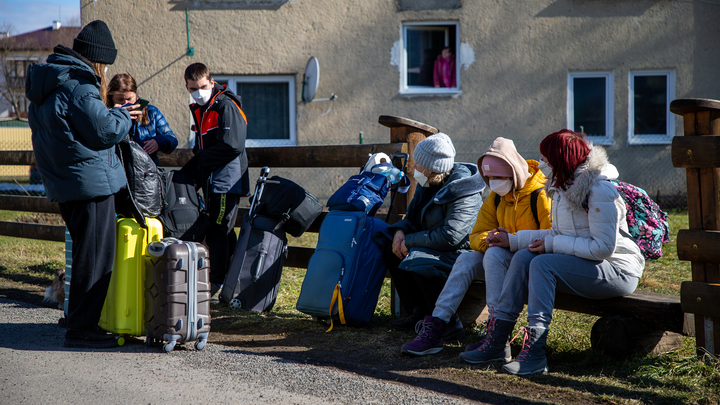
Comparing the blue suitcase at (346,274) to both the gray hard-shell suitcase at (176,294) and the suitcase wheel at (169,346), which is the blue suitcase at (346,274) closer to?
the gray hard-shell suitcase at (176,294)

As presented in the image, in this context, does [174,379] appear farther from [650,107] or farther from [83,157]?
[650,107]

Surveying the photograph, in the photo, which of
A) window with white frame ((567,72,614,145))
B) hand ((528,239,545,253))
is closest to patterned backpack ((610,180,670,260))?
hand ((528,239,545,253))

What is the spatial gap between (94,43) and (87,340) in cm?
179

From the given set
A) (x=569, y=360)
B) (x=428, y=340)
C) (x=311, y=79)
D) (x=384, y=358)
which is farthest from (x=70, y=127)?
(x=311, y=79)

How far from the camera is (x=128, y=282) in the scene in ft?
11.7

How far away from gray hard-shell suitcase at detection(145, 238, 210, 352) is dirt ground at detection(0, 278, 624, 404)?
417 mm

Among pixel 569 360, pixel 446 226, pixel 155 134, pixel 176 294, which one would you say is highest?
pixel 155 134

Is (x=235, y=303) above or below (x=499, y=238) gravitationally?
below

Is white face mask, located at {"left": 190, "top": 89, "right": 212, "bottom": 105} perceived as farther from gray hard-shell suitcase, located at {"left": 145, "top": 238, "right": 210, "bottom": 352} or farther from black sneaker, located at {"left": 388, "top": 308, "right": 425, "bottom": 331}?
black sneaker, located at {"left": 388, "top": 308, "right": 425, "bottom": 331}

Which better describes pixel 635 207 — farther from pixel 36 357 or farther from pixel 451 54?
pixel 451 54

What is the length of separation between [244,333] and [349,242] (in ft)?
3.19

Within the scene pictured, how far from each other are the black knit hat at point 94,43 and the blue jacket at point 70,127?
0.08 metres

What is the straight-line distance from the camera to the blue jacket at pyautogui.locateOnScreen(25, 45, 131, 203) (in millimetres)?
3383

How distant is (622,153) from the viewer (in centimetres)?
1063
